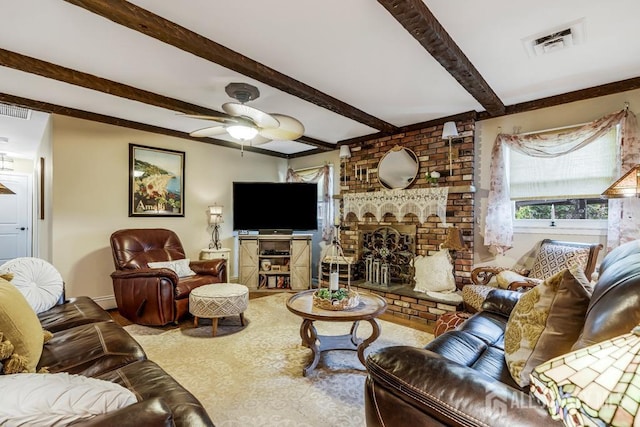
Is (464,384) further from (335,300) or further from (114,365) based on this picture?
(114,365)

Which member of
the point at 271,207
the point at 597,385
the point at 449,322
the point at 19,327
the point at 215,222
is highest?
the point at 271,207

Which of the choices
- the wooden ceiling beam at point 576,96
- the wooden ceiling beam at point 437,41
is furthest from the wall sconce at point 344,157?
the wooden ceiling beam at point 437,41

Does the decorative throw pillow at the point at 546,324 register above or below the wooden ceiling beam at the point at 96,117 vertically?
below

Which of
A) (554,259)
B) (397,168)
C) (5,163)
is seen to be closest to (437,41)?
(554,259)

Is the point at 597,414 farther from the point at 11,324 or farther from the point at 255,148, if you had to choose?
the point at 255,148

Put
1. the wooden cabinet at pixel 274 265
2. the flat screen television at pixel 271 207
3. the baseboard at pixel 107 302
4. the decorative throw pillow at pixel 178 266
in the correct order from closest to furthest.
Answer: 1. the decorative throw pillow at pixel 178 266
2. the baseboard at pixel 107 302
3. the wooden cabinet at pixel 274 265
4. the flat screen television at pixel 271 207

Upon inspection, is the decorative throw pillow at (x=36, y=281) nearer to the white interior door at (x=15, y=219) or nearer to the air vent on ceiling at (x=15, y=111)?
the air vent on ceiling at (x=15, y=111)

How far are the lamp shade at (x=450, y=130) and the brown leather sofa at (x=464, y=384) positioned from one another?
233 cm

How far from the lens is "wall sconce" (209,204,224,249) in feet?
15.2

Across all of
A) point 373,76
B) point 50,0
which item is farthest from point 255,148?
point 50,0

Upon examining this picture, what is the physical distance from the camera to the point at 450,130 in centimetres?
354

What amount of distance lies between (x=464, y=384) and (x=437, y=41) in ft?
6.29

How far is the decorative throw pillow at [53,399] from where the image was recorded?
0.72 m

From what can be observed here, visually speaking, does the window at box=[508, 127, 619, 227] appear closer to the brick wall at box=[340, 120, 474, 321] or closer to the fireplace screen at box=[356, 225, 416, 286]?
the brick wall at box=[340, 120, 474, 321]
